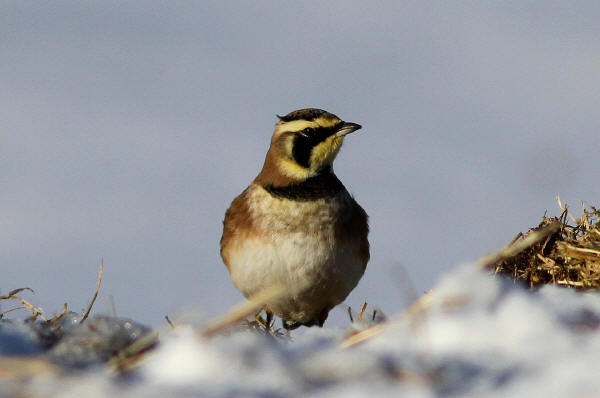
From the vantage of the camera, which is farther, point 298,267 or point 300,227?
point 300,227

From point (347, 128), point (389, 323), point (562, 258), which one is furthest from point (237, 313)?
point (347, 128)

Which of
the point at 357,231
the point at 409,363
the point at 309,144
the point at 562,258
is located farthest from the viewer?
the point at 309,144

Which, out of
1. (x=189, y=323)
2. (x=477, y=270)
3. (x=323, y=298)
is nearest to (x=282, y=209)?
(x=323, y=298)

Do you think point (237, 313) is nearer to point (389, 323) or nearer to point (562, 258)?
point (389, 323)

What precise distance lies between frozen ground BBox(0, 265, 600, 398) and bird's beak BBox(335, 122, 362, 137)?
498cm

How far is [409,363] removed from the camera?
3.05 metres

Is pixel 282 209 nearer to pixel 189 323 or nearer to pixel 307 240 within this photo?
pixel 307 240

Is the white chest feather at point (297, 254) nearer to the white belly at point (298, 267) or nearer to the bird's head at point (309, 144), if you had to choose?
the white belly at point (298, 267)

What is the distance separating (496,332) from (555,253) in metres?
3.77

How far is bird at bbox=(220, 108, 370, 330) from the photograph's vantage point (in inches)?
310

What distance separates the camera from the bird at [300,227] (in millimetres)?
7867

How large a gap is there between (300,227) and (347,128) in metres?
1.28

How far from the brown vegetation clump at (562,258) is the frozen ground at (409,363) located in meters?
2.92

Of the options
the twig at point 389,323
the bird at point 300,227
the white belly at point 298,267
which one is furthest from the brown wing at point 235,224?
the twig at point 389,323
